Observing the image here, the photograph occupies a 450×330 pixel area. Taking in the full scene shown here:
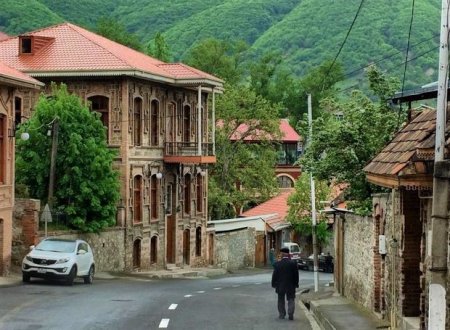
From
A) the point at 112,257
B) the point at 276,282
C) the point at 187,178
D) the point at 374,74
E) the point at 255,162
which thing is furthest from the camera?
the point at 255,162

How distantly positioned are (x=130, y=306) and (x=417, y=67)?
122200 millimetres

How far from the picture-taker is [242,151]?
246ft

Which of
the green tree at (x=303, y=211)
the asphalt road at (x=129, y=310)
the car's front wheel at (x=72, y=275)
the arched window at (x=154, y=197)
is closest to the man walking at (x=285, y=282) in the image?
the asphalt road at (x=129, y=310)

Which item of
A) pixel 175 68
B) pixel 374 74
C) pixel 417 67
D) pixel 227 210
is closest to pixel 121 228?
pixel 175 68

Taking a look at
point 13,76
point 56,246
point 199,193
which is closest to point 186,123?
point 199,193

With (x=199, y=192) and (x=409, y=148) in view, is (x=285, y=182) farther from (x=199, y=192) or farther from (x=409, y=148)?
(x=409, y=148)

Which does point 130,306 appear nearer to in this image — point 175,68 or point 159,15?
point 175,68

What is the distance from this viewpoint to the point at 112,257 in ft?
154

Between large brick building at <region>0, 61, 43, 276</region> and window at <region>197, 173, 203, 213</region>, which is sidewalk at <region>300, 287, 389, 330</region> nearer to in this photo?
large brick building at <region>0, 61, 43, 276</region>

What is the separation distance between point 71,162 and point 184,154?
12.1 m

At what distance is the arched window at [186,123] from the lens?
5728cm

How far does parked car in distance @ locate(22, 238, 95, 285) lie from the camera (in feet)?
108

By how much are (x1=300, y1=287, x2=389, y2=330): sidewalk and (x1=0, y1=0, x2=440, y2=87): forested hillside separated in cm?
11420

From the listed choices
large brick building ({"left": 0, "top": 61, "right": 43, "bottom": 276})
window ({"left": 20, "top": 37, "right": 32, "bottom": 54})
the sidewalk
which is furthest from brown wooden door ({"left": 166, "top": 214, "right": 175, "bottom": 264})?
the sidewalk
